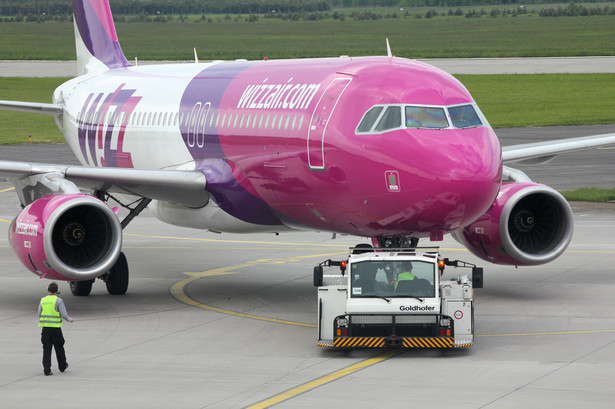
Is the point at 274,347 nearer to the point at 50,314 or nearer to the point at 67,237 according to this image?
the point at 50,314

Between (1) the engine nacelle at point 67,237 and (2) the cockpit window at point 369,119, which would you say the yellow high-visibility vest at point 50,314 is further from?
(2) the cockpit window at point 369,119

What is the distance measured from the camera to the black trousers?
21.6m

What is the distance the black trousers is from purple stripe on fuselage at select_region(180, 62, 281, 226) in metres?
7.59

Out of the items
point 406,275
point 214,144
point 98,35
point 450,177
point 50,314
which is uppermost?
point 98,35

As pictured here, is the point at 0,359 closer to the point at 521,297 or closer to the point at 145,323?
the point at 145,323

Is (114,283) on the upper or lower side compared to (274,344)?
upper

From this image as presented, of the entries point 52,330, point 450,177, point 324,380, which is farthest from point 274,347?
point 450,177

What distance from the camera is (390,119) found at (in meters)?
24.6

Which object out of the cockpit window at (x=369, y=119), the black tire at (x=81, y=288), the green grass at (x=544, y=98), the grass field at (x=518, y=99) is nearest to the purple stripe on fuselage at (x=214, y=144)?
the black tire at (x=81, y=288)

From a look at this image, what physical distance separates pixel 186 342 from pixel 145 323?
243 centimetres

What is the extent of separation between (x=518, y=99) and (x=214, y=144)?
2448 inches

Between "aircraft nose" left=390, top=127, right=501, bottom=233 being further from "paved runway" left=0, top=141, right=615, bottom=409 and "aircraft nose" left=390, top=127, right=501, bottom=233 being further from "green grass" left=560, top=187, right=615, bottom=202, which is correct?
"green grass" left=560, top=187, right=615, bottom=202

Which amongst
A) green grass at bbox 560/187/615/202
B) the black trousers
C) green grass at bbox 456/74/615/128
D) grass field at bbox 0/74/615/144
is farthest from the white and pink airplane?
green grass at bbox 456/74/615/128

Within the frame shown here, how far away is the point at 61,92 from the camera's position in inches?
1606
